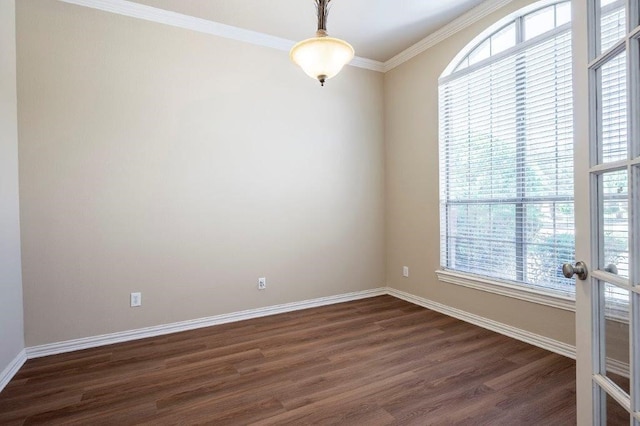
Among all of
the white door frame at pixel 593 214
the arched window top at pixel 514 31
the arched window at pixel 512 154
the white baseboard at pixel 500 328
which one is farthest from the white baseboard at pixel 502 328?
the arched window top at pixel 514 31

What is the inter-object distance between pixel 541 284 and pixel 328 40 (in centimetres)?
249

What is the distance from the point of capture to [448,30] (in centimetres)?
327

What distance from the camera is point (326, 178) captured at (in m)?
3.82

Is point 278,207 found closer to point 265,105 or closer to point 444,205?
point 265,105

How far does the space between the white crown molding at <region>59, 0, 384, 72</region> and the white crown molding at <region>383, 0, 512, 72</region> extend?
1.32 m

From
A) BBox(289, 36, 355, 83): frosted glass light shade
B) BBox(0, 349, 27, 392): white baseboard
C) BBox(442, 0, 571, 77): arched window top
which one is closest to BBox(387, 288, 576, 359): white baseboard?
BBox(442, 0, 571, 77): arched window top

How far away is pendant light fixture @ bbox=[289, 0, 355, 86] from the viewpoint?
1928mm

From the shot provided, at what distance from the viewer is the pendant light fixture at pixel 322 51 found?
75.9 inches

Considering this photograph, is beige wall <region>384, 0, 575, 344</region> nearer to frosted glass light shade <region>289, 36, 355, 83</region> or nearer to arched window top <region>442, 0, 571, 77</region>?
arched window top <region>442, 0, 571, 77</region>

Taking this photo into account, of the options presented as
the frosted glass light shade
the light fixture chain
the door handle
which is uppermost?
the light fixture chain

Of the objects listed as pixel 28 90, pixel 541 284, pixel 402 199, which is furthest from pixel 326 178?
pixel 28 90

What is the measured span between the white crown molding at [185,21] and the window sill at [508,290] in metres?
3.01

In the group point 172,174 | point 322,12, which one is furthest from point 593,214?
point 172,174

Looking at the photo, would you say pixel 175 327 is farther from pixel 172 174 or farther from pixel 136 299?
pixel 172 174
